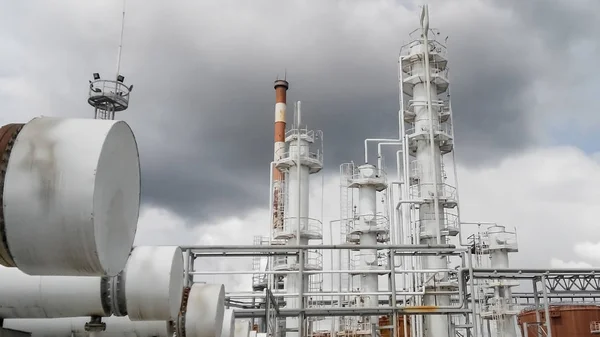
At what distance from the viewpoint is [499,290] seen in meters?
32.1

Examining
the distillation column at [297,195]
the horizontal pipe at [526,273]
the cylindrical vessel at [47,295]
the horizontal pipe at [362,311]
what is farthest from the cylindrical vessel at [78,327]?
the distillation column at [297,195]

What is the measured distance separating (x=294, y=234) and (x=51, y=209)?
24423 millimetres

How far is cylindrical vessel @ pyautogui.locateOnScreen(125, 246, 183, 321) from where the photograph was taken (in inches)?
244

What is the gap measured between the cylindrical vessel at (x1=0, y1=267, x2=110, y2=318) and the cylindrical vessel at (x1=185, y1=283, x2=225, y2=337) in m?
2.17

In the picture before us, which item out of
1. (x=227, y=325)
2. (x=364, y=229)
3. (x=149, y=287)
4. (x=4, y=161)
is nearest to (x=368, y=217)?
(x=364, y=229)

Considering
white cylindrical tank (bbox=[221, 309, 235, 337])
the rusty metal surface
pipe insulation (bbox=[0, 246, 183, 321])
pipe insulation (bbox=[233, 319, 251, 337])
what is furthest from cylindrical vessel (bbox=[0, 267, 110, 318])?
pipe insulation (bbox=[233, 319, 251, 337])

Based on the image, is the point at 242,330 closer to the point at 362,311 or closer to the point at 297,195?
the point at 362,311

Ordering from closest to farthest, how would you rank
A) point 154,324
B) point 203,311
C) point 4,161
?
point 4,161 → point 154,324 → point 203,311

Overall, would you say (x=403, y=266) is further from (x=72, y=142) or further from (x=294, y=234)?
(x=72, y=142)

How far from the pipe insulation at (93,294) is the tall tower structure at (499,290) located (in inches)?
1024

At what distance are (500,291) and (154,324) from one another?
27952 mm

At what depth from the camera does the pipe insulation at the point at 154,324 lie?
7.56 metres

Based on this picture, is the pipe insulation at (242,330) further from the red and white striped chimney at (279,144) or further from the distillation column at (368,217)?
the red and white striped chimney at (279,144)

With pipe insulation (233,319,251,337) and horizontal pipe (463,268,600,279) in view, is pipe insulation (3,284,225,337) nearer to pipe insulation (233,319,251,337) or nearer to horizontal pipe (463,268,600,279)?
pipe insulation (233,319,251,337)
